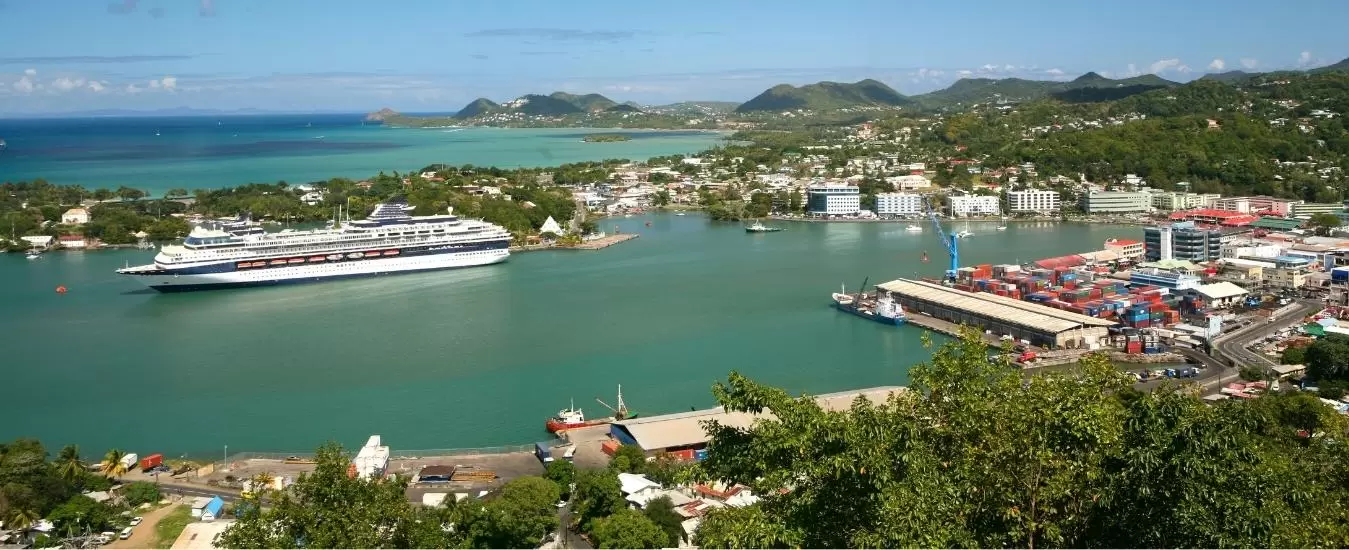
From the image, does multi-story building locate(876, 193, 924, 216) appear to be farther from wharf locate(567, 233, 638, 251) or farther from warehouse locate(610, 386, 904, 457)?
warehouse locate(610, 386, 904, 457)

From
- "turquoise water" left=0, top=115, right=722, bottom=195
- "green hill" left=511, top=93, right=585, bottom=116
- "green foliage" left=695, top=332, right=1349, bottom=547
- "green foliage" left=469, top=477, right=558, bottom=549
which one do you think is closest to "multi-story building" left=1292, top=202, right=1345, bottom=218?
"green foliage" left=469, top=477, right=558, bottom=549

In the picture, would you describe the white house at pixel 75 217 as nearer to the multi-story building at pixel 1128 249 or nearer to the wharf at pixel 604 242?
the wharf at pixel 604 242

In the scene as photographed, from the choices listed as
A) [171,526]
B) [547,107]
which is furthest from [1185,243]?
[547,107]

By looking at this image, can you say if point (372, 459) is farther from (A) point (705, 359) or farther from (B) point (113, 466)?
(A) point (705, 359)

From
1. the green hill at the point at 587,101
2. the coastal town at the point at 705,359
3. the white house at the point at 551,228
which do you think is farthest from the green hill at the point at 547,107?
the white house at the point at 551,228

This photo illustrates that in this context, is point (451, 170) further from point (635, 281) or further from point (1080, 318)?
point (1080, 318)

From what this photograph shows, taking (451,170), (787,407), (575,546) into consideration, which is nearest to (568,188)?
(451,170)
